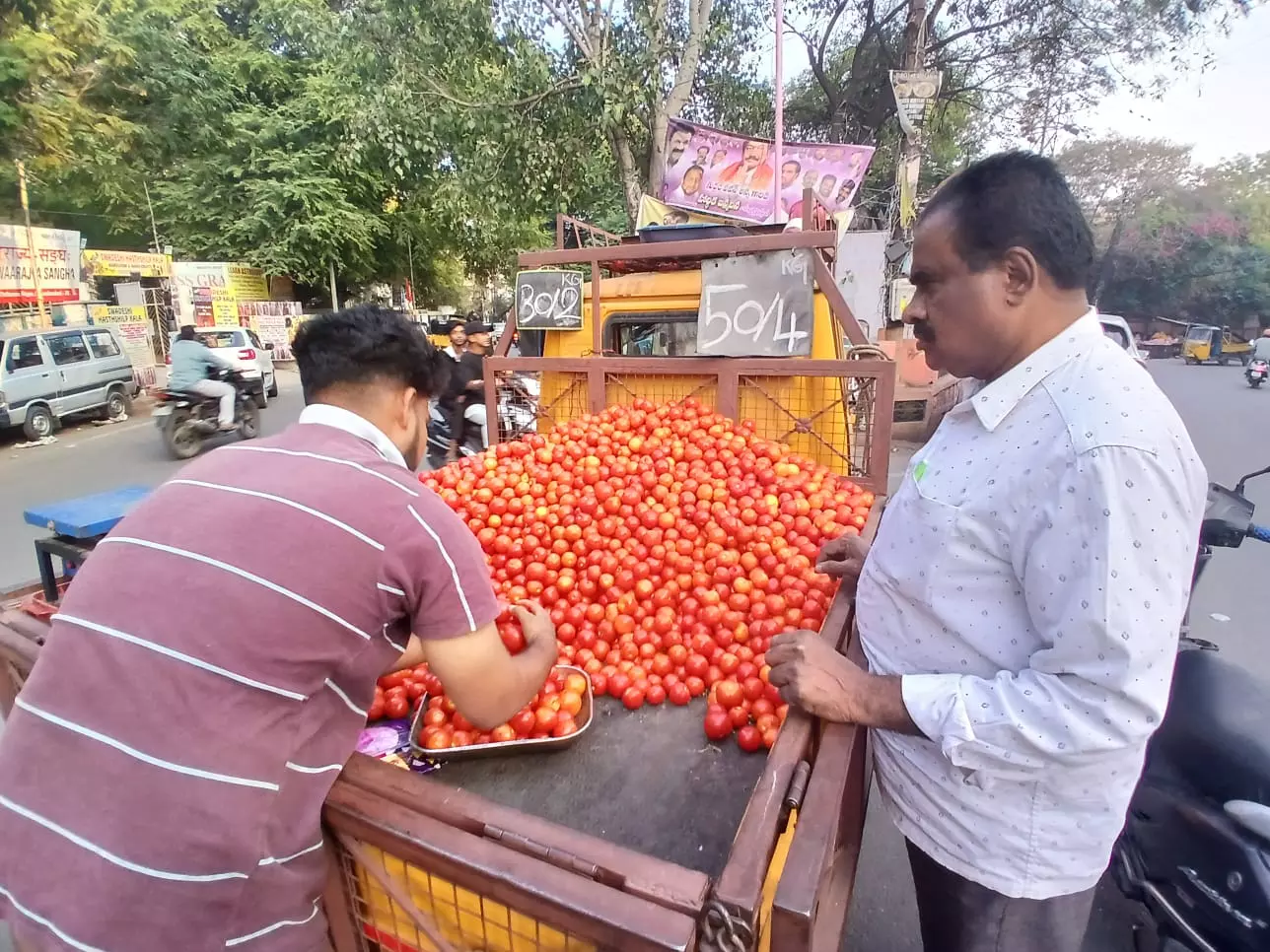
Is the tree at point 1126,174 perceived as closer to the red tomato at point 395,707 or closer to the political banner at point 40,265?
the political banner at point 40,265

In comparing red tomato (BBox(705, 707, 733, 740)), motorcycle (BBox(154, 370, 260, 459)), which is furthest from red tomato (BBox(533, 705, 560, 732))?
motorcycle (BBox(154, 370, 260, 459))

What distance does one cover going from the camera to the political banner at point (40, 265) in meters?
14.4

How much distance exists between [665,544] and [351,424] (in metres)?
1.53

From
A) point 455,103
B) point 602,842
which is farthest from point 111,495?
point 455,103

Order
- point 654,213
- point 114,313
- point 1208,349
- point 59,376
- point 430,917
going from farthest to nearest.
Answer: point 1208,349 → point 114,313 → point 59,376 → point 654,213 → point 430,917

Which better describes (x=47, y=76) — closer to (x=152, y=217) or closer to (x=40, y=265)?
(x=40, y=265)

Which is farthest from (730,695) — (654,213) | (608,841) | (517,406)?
(654,213)

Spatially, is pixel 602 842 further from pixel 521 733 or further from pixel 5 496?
pixel 5 496

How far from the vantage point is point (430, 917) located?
1.26 metres

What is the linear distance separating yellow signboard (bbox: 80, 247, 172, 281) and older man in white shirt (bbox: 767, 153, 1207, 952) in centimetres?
2159

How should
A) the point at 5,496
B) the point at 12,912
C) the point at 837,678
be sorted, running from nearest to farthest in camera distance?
the point at 12,912
the point at 837,678
the point at 5,496

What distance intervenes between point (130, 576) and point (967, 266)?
1.54m

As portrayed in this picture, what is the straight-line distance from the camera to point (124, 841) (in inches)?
45.7

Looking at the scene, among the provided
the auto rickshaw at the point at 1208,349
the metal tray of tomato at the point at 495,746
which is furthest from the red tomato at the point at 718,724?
the auto rickshaw at the point at 1208,349
